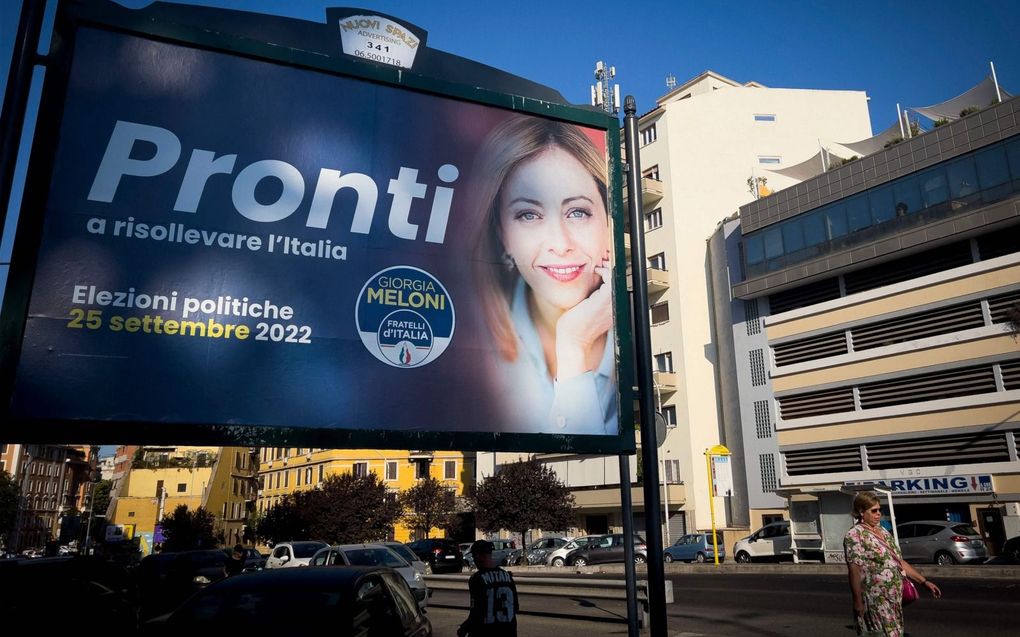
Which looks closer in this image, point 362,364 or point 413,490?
point 362,364

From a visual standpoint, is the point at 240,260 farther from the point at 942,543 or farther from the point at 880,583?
the point at 942,543

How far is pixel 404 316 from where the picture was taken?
736cm

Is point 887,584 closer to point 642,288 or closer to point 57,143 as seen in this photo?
point 642,288

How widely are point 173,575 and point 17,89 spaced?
598 inches

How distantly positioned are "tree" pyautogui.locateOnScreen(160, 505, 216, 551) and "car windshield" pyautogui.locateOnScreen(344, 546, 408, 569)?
45.4 m

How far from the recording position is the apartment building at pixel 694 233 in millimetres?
49500

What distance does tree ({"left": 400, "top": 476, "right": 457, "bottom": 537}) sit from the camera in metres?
57.7

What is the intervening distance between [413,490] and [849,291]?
33.9 meters

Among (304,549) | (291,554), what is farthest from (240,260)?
(304,549)

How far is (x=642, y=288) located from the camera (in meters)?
7.85

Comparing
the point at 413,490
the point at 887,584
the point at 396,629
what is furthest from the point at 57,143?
the point at 413,490

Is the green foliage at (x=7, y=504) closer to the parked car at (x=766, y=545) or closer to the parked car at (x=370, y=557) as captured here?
the parked car at (x=766, y=545)

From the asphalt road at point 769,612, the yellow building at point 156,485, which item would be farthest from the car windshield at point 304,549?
the yellow building at point 156,485

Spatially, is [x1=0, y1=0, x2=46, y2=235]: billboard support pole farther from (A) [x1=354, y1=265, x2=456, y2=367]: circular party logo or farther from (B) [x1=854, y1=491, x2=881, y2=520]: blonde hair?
(B) [x1=854, y1=491, x2=881, y2=520]: blonde hair
